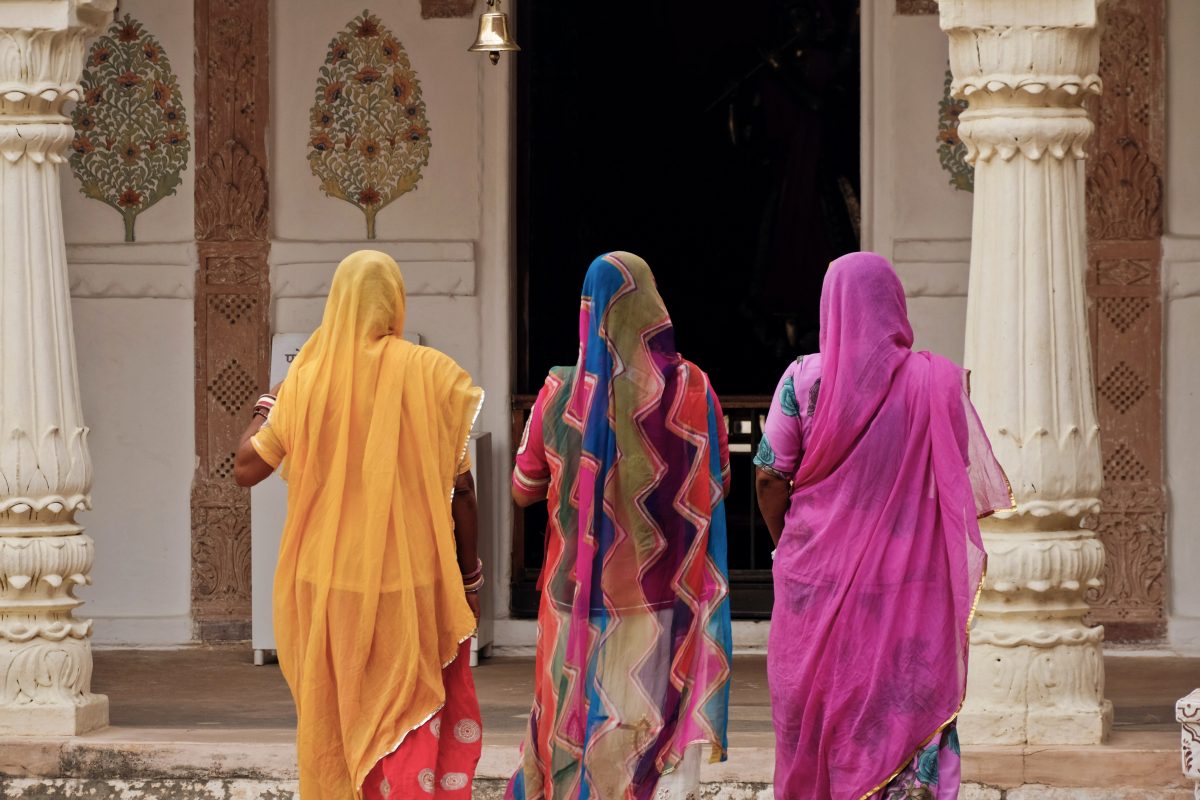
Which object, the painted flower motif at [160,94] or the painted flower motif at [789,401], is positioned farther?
the painted flower motif at [160,94]

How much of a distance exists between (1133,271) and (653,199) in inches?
78.3

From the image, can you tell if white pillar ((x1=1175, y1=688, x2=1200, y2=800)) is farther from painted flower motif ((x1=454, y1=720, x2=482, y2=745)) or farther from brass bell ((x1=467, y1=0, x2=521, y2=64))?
brass bell ((x1=467, y1=0, x2=521, y2=64))

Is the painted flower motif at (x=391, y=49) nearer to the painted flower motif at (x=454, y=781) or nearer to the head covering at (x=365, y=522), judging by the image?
the head covering at (x=365, y=522)

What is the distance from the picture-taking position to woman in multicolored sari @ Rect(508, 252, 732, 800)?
514cm

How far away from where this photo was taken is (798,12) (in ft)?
28.5

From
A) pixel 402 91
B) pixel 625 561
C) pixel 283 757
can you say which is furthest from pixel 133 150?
pixel 625 561

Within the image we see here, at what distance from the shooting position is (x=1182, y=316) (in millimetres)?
8289

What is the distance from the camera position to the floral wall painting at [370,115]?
8609 mm

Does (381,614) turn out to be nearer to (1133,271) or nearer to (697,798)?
(697,798)

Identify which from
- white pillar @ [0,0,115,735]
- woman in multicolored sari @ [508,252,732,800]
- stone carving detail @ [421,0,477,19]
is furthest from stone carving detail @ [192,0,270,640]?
woman in multicolored sari @ [508,252,732,800]

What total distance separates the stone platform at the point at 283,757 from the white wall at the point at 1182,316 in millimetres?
753

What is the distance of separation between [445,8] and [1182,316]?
3216mm

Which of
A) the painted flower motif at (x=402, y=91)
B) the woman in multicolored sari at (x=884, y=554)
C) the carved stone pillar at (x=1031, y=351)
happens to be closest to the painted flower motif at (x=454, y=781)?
the woman in multicolored sari at (x=884, y=554)

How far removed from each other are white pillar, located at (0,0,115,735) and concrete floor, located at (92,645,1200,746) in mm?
408
